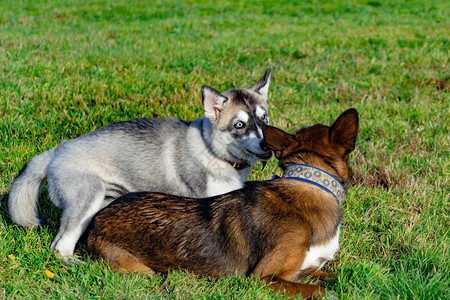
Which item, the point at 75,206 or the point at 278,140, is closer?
the point at 278,140

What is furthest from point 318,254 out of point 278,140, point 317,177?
point 278,140

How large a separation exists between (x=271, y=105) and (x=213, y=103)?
9.06 ft

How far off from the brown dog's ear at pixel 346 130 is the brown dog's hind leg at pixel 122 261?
1857mm

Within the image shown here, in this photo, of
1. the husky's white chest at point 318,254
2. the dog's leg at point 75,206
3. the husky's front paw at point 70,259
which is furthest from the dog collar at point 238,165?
the husky's front paw at point 70,259

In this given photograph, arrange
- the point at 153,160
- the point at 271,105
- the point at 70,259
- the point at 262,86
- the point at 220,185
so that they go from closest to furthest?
the point at 70,259, the point at 220,185, the point at 153,160, the point at 262,86, the point at 271,105

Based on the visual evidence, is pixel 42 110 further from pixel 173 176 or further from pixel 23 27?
pixel 23 27

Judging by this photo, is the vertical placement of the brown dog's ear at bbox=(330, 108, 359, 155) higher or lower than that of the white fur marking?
higher

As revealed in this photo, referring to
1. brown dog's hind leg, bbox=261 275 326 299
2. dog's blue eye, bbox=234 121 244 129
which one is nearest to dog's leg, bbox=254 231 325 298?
brown dog's hind leg, bbox=261 275 326 299

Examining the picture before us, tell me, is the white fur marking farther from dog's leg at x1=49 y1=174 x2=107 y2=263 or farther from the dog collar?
dog's leg at x1=49 y1=174 x2=107 y2=263

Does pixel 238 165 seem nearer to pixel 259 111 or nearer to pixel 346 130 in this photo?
pixel 259 111

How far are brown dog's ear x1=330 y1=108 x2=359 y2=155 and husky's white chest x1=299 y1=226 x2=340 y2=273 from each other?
0.69 meters

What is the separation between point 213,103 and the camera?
5.34 metres

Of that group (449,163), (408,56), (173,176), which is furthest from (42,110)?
(408,56)

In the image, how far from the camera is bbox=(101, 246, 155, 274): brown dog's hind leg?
363 centimetres
